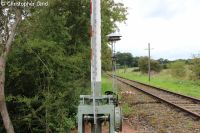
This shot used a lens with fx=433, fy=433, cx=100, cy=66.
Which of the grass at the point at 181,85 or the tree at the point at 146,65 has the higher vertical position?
the tree at the point at 146,65

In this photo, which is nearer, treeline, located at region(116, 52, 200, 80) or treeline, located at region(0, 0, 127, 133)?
treeline, located at region(0, 0, 127, 133)

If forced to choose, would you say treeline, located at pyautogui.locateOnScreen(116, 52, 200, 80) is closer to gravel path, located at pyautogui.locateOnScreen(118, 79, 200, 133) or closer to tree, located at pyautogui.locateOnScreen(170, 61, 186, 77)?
tree, located at pyautogui.locateOnScreen(170, 61, 186, 77)

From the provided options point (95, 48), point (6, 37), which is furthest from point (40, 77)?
point (95, 48)

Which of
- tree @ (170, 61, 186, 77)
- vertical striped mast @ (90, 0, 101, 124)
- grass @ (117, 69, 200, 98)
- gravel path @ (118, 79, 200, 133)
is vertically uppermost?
vertical striped mast @ (90, 0, 101, 124)

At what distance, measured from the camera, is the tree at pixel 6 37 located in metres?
8.09

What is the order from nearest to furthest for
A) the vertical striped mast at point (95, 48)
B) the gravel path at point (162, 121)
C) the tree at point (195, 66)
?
the vertical striped mast at point (95, 48), the gravel path at point (162, 121), the tree at point (195, 66)

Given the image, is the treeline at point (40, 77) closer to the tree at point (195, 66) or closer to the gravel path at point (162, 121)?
the gravel path at point (162, 121)

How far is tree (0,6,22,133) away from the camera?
8.09 meters

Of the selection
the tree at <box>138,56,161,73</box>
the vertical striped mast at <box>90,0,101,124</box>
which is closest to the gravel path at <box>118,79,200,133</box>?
the vertical striped mast at <box>90,0,101,124</box>

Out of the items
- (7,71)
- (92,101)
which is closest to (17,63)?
(7,71)

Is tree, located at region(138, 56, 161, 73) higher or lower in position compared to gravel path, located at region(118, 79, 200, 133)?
higher

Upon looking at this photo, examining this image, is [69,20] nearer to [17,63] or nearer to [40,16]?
[40,16]

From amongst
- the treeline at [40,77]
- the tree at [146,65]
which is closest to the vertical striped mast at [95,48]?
the treeline at [40,77]

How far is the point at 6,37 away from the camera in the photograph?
8344mm
